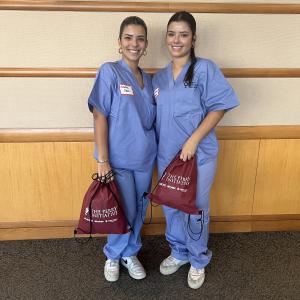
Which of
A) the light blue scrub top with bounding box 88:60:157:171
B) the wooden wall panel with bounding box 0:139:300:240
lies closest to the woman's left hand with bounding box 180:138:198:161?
the light blue scrub top with bounding box 88:60:157:171

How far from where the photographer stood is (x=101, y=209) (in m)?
1.52

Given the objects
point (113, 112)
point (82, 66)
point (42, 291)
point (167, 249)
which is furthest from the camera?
point (167, 249)

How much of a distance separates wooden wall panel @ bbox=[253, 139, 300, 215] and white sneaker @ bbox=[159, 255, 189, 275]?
594 mm

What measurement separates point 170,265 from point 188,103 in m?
0.83

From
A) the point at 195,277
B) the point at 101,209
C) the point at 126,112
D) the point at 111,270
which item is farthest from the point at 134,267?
the point at 126,112

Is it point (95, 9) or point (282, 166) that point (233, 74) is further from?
point (95, 9)

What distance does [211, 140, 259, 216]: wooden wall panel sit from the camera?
1.91 m

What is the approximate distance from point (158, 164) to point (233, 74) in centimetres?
61

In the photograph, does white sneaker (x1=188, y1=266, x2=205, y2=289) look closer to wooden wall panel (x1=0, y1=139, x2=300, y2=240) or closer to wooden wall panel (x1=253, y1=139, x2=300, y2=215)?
wooden wall panel (x1=0, y1=139, x2=300, y2=240)

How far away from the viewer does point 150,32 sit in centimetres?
170

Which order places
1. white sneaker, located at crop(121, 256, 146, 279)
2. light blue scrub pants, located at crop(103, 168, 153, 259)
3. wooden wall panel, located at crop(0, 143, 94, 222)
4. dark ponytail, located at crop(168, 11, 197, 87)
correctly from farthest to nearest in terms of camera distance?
wooden wall panel, located at crop(0, 143, 94, 222) → white sneaker, located at crop(121, 256, 146, 279) → light blue scrub pants, located at crop(103, 168, 153, 259) → dark ponytail, located at crop(168, 11, 197, 87)

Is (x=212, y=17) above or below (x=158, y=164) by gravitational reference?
above

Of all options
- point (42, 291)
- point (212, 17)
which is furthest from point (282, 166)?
point (42, 291)

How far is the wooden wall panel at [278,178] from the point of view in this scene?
6.33ft
